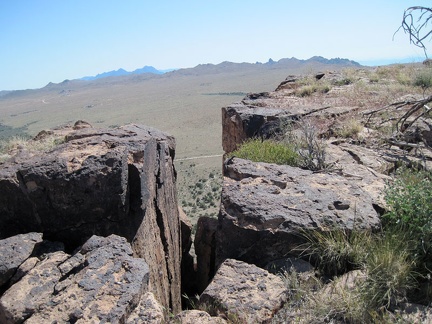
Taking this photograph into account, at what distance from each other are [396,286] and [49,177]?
3.51 metres

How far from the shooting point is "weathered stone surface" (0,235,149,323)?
304cm

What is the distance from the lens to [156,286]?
4730mm

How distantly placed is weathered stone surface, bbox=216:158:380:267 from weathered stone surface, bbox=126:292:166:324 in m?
1.32

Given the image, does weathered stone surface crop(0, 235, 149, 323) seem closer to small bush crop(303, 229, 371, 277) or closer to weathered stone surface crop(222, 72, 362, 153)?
small bush crop(303, 229, 371, 277)

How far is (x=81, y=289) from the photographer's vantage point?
3.24m

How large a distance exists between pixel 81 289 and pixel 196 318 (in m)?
0.96

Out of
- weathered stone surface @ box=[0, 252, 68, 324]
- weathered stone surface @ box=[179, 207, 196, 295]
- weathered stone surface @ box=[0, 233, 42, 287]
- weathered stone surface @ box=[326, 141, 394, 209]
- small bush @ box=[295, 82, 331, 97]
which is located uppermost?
small bush @ box=[295, 82, 331, 97]

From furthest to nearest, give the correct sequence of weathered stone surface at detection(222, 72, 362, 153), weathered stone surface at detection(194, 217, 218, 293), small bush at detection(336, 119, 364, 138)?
weathered stone surface at detection(222, 72, 362, 153) < small bush at detection(336, 119, 364, 138) < weathered stone surface at detection(194, 217, 218, 293)

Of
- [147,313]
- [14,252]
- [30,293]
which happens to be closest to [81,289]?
[30,293]

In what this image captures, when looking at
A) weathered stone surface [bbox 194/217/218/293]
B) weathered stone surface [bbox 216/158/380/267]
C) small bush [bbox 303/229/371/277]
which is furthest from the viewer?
A: weathered stone surface [bbox 194/217/218/293]

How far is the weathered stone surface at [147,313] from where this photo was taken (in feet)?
9.95

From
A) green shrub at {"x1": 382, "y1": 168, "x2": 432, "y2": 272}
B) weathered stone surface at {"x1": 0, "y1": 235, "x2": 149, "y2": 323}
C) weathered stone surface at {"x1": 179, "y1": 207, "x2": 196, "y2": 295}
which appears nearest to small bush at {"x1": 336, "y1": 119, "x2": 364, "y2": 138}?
weathered stone surface at {"x1": 179, "y1": 207, "x2": 196, "y2": 295}

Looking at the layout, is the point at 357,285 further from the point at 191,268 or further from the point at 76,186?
the point at 191,268

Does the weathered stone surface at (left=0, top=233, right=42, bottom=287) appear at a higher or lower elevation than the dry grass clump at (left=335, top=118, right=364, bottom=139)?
lower
